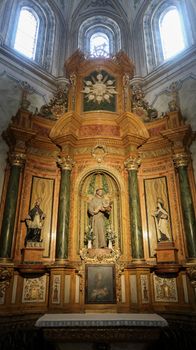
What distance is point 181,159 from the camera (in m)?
8.11

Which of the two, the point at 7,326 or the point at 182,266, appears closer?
the point at 7,326

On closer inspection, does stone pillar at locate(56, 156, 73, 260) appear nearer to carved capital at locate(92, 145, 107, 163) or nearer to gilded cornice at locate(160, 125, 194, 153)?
carved capital at locate(92, 145, 107, 163)

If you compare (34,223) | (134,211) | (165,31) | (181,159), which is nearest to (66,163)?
(34,223)

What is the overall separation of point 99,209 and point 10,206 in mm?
2541

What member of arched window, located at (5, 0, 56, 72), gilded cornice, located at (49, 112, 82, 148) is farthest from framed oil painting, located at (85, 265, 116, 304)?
arched window, located at (5, 0, 56, 72)

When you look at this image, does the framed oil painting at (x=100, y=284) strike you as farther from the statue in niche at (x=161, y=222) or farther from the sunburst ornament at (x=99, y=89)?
the sunburst ornament at (x=99, y=89)

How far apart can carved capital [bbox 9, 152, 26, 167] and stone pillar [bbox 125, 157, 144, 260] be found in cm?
317

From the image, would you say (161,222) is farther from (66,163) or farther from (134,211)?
(66,163)

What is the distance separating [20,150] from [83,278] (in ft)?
13.5

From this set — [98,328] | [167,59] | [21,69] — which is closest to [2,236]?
[98,328]

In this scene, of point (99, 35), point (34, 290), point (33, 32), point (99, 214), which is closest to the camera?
point (34, 290)

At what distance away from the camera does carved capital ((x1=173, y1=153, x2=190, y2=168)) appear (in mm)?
8062

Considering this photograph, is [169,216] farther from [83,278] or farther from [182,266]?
[83,278]

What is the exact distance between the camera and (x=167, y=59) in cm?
1139
